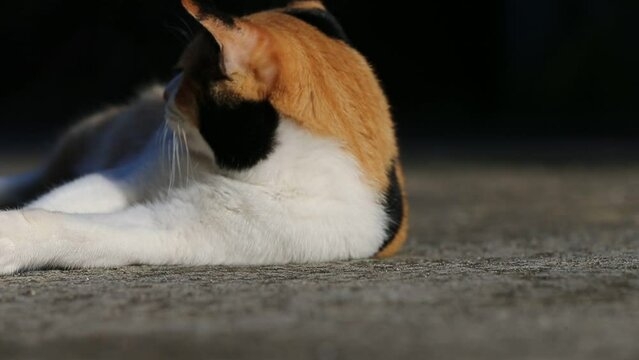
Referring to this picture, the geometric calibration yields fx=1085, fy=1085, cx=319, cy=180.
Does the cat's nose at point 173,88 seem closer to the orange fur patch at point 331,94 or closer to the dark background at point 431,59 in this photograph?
the orange fur patch at point 331,94

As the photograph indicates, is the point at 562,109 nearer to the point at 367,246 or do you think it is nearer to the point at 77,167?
the point at 77,167

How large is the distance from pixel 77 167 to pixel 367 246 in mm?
1445

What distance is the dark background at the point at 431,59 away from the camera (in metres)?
8.78

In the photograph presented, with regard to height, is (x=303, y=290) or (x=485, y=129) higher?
(x=303, y=290)

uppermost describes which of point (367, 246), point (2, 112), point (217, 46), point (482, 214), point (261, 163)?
point (217, 46)

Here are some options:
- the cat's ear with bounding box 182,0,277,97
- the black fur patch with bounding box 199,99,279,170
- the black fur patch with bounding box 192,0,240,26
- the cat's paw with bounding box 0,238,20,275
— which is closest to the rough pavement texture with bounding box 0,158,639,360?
the cat's paw with bounding box 0,238,20,275

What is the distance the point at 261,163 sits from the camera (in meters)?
2.47

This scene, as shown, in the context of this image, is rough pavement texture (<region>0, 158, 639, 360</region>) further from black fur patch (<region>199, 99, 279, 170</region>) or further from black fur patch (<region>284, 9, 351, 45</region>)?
black fur patch (<region>284, 9, 351, 45</region>)

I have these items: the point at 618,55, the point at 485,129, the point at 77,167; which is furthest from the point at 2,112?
the point at 77,167

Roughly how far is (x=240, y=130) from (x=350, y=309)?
0.77 m

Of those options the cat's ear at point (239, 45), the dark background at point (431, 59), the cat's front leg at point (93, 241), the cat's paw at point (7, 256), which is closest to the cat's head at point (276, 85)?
the cat's ear at point (239, 45)

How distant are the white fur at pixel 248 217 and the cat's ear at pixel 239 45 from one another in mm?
135

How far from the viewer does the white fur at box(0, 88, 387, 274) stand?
2412 mm

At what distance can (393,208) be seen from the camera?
2.67 meters
